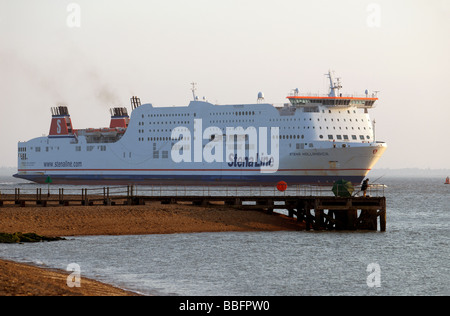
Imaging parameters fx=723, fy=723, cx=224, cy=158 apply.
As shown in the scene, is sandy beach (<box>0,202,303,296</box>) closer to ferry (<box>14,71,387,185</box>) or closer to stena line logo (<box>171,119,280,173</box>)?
ferry (<box>14,71,387,185</box>)

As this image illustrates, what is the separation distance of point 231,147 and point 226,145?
0.76 metres

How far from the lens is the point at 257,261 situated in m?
23.2

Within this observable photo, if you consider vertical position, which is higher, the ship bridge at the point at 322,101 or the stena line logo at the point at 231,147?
the ship bridge at the point at 322,101

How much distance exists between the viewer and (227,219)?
31.3 meters

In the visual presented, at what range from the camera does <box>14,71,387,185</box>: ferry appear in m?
71.7

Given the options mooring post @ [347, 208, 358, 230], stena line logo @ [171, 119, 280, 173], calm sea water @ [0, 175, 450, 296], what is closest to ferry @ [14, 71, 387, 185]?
stena line logo @ [171, 119, 280, 173]

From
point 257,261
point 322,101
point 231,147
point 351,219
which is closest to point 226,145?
point 231,147

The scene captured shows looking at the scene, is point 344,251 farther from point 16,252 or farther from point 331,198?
point 16,252

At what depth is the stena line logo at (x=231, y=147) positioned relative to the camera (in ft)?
243

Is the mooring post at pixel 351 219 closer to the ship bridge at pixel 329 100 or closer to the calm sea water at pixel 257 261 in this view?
the calm sea water at pixel 257 261

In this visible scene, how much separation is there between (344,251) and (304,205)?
702 centimetres

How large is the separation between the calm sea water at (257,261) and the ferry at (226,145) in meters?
39.8

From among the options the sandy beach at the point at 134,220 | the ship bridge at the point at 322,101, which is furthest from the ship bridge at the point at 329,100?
the sandy beach at the point at 134,220

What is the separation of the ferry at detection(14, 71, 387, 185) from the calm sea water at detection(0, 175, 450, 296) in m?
39.8
